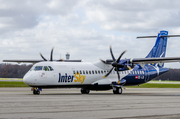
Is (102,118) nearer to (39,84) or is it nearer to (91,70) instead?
(39,84)

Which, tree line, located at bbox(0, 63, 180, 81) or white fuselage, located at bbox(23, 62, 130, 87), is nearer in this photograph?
white fuselage, located at bbox(23, 62, 130, 87)

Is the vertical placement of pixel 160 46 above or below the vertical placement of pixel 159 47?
above

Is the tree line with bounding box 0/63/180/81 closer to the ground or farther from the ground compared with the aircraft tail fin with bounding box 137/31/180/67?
closer to the ground

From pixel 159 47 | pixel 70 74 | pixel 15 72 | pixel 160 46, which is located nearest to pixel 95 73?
pixel 70 74

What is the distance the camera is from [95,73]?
30141 millimetres

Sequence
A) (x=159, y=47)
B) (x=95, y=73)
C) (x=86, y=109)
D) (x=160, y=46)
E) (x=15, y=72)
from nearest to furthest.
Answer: (x=86, y=109) → (x=95, y=73) → (x=159, y=47) → (x=160, y=46) → (x=15, y=72)

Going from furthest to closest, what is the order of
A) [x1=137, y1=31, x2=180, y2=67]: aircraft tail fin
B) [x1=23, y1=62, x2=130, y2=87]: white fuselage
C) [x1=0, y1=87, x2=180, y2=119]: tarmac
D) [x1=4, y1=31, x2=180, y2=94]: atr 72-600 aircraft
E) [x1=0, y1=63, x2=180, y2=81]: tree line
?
[x1=0, y1=63, x2=180, y2=81]: tree line
[x1=137, y1=31, x2=180, y2=67]: aircraft tail fin
[x1=4, y1=31, x2=180, y2=94]: atr 72-600 aircraft
[x1=23, y1=62, x2=130, y2=87]: white fuselage
[x1=0, y1=87, x2=180, y2=119]: tarmac

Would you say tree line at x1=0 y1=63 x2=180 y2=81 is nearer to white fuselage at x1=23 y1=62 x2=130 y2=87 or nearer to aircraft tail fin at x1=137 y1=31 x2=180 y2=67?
aircraft tail fin at x1=137 y1=31 x2=180 y2=67

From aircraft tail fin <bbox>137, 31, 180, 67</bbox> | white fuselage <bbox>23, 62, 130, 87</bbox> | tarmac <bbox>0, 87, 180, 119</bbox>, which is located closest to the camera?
tarmac <bbox>0, 87, 180, 119</bbox>

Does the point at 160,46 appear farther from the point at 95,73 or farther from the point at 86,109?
the point at 86,109

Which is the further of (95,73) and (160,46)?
(160,46)

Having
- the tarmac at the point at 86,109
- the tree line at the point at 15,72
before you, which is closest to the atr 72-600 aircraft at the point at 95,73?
the tarmac at the point at 86,109

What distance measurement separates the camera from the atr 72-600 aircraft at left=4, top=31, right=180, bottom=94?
2631 cm

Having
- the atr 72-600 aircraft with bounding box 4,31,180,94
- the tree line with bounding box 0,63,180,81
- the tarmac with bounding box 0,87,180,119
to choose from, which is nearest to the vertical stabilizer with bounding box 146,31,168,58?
the atr 72-600 aircraft with bounding box 4,31,180,94
